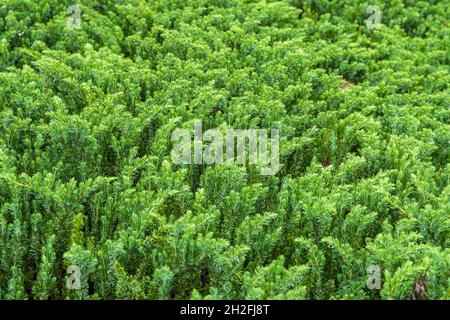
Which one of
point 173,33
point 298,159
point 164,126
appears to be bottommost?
point 298,159

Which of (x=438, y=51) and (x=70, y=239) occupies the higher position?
(x=438, y=51)

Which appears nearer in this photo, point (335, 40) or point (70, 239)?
point (70, 239)

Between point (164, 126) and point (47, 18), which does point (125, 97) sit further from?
point (47, 18)

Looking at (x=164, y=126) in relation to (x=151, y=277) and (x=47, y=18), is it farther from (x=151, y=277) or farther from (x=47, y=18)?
(x=47, y=18)
